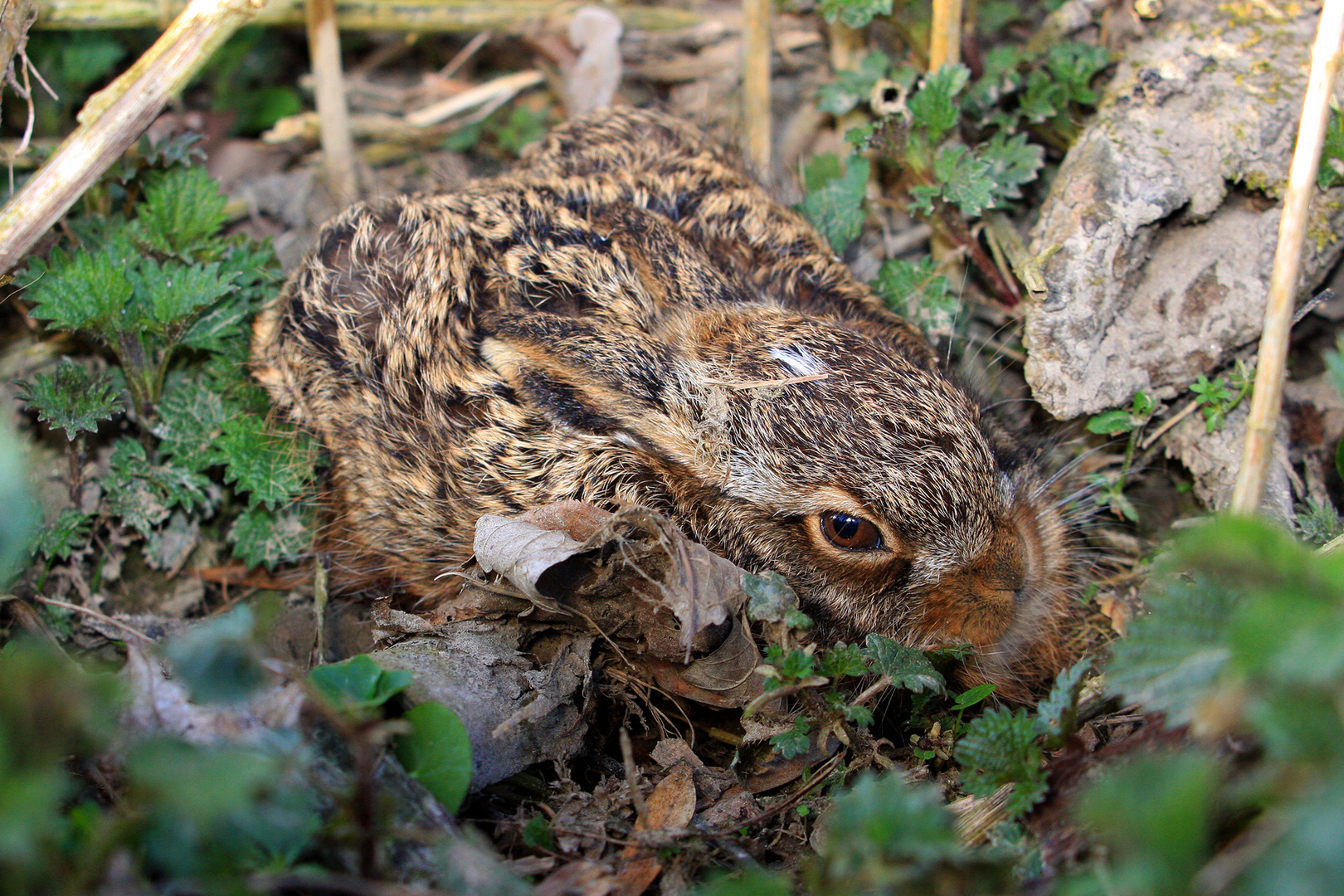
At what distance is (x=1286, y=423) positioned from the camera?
375 centimetres

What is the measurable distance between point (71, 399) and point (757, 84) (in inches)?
140

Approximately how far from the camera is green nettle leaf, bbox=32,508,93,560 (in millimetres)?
3732

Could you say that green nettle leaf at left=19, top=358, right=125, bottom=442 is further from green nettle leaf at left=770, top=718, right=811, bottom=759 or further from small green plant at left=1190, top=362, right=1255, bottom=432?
small green plant at left=1190, top=362, right=1255, bottom=432

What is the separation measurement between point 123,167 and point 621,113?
2.29 m

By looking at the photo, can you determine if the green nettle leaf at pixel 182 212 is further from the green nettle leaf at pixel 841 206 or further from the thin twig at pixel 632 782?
the thin twig at pixel 632 782

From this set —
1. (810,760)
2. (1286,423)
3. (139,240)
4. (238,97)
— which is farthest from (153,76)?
(1286,423)

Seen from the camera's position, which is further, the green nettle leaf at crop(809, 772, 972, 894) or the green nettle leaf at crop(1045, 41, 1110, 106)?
the green nettle leaf at crop(1045, 41, 1110, 106)

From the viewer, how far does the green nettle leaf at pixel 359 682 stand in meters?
2.47

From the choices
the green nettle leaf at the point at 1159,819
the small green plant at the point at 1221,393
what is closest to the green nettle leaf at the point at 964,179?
the small green plant at the point at 1221,393

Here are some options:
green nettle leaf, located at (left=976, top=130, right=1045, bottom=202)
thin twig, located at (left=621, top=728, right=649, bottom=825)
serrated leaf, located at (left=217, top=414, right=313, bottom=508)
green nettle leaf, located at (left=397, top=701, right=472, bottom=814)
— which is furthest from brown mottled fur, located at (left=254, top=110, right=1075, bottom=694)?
green nettle leaf, located at (left=397, top=701, right=472, bottom=814)

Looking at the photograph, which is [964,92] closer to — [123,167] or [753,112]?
[753,112]

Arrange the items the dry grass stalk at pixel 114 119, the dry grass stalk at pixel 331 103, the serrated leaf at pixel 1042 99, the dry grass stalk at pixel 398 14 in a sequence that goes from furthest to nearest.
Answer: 1. the dry grass stalk at pixel 331 103
2. the dry grass stalk at pixel 398 14
3. the serrated leaf at pixel 1042 99
4. the dry grass stalk at pixel 114 119

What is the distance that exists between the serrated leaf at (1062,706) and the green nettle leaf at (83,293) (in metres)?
3.69

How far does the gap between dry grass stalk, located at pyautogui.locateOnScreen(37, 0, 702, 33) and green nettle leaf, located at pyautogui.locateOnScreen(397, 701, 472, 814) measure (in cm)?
394
